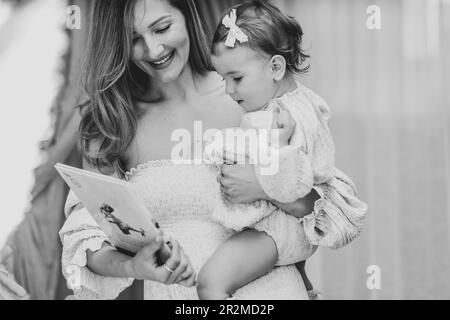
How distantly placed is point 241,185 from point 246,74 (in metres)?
A: 0.36

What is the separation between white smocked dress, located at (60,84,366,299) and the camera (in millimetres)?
2152

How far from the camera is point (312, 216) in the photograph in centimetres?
214

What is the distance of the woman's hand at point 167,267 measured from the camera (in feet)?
6.88

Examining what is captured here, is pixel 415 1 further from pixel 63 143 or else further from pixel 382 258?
pixel 63 143

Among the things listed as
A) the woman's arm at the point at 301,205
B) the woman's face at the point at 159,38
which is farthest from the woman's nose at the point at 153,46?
the woman's arm at the point at 301,205

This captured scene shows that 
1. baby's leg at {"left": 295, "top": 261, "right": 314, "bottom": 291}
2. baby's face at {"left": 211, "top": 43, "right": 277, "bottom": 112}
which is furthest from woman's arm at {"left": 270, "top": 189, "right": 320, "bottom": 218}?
baby's face at {"left": 211, "top": 43, "right": 277, "bottom": 112}

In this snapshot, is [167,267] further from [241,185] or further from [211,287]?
[241,185]

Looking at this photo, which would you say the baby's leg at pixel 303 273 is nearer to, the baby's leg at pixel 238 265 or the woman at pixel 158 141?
the woman at pixel 158 141

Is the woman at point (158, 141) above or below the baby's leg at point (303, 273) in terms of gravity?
above

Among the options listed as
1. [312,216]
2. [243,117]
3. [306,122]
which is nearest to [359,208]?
[312,216]

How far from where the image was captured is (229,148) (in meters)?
2.15

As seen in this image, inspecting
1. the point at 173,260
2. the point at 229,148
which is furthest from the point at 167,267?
the point at 229,148

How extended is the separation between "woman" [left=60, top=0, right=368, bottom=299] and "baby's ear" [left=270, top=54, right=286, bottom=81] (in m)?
0.17

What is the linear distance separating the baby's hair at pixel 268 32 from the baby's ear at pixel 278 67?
0.05ft
